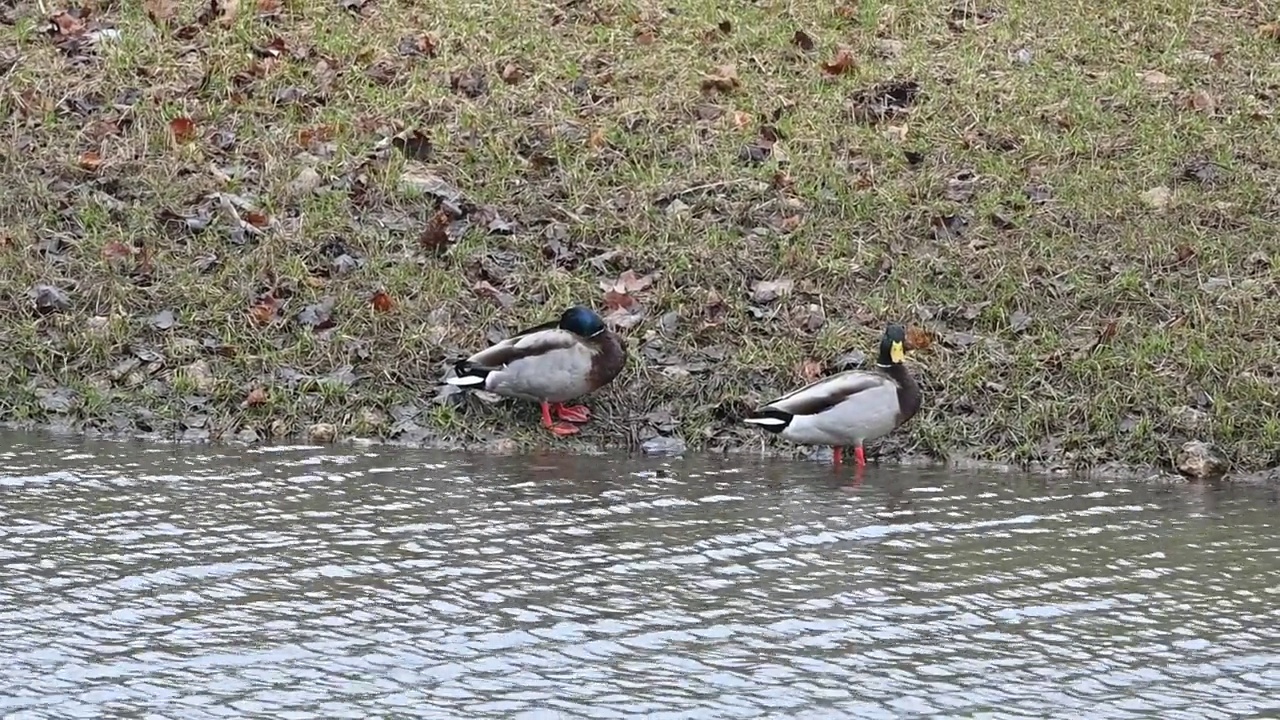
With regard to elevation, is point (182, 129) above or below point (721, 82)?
below

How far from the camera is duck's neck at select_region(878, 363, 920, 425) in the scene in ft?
30.3

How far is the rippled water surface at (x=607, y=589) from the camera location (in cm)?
613

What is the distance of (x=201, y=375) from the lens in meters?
9.86

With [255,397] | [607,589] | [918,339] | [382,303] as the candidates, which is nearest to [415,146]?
[382,303]

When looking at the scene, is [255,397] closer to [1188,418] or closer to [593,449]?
[593,449]

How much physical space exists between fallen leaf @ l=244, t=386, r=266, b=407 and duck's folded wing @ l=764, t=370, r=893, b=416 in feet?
7.87

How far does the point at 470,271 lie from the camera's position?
1066 centimetres

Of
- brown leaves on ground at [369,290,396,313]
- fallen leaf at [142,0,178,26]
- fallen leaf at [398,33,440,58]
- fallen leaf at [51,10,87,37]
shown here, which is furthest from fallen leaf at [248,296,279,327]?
fallen leaf at [51,10,87,37]

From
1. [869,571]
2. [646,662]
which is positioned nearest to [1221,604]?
[869,571]

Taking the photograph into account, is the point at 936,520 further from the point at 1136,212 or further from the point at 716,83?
the point at 716,83

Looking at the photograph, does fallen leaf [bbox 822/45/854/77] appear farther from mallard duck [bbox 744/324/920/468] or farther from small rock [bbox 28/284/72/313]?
small rock [bbox 28/284/72/313]

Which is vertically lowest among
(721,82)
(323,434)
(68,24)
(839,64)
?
(323,434)

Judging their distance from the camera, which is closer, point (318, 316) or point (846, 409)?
point (846, 409)

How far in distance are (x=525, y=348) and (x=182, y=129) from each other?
11.1ft
